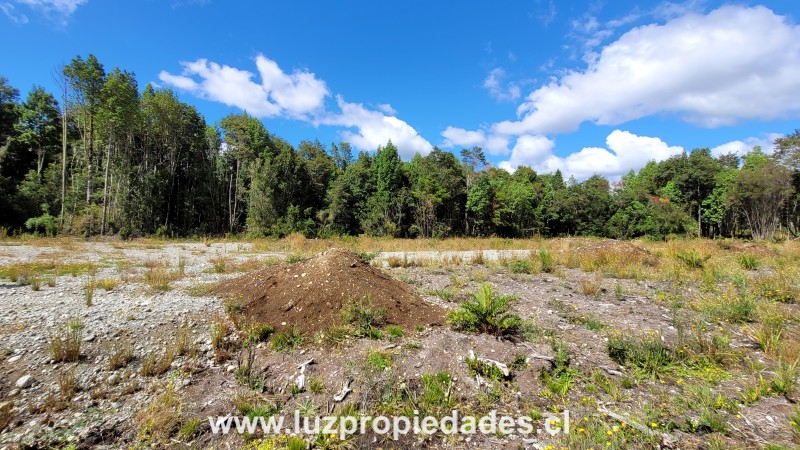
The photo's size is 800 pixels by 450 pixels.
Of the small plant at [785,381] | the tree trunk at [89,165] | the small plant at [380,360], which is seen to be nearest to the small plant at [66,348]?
the small plant at [380,360]

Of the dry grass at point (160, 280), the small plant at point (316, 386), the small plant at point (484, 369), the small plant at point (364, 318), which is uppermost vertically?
the dry grass at point (160, 280)

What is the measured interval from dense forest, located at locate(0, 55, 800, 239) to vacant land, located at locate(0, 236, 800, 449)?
22826 millimetres

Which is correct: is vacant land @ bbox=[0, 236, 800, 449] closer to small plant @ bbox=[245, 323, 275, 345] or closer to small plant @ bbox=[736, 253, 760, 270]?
small plant @ bbox=[245, 323, 275, 345]

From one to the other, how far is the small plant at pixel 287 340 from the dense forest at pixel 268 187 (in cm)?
2457

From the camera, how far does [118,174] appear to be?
966 inches

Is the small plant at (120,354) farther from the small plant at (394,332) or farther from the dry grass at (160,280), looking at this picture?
the small plant at (394,332)

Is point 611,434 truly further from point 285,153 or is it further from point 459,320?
point 285,153

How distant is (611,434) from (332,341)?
3.16m

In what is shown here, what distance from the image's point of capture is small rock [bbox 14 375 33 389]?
3326mm

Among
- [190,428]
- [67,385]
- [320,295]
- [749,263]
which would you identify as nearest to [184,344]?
[67,385]

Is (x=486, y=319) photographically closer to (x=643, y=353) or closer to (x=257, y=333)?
(x=643, y=353)

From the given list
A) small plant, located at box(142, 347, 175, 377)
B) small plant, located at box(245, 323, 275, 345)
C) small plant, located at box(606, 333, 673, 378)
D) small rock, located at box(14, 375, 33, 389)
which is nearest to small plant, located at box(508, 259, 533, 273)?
small plant, located at box(606, 333, 673, 378)

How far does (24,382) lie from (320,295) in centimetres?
335

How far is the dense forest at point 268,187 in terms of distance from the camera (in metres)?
23.5
